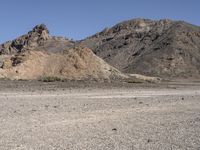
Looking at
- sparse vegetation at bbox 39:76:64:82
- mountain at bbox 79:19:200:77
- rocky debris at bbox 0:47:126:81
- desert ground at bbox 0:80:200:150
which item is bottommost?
desert ground at bbox 0:80:200:150

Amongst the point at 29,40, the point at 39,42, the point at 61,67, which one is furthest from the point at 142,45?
the point at 61,67

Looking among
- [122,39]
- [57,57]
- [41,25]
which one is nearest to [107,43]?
[122,39]

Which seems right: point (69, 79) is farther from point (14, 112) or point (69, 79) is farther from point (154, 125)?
point (154, 125)

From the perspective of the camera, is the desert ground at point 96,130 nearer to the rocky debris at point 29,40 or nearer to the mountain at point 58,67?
the mountain at point 58,67

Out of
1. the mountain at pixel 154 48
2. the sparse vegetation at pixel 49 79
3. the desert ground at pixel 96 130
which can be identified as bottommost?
the desert ground at pixel 96 130

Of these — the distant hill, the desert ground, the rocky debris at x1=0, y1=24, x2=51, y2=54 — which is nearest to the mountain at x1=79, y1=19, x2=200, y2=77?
the distant hill

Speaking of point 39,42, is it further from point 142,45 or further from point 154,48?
point 154,48

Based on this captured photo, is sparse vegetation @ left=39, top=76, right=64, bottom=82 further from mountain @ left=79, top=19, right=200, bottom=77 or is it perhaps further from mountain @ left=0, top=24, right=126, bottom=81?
mountain @ left=79, top=19, right=200, bottom=77

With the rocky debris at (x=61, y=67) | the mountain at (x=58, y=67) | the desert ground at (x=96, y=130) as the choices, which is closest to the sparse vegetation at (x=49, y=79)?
the mountain at (x=58, y=67)

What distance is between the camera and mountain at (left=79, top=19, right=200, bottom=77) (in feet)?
404

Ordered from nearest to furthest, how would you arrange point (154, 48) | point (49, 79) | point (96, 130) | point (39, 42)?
point (96, 130) → point (49, 79) → point (154, 48) → point (39, 42)

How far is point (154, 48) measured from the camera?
13500cm

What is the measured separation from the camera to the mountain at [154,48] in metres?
123

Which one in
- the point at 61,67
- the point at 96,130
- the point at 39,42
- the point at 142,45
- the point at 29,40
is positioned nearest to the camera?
the point at 96,130
